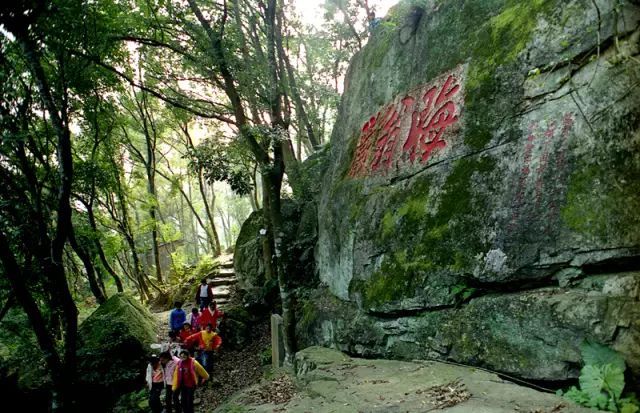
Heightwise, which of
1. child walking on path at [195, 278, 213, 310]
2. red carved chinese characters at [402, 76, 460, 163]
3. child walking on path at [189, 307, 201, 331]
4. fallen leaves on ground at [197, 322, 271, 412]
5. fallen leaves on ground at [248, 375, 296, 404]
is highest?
red carved chinese characters at [402, 76, 460, 163]

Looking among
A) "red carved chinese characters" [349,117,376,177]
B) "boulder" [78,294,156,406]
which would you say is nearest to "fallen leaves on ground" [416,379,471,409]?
"red carved chinese characters" [349,117,376,177]

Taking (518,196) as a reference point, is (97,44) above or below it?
above

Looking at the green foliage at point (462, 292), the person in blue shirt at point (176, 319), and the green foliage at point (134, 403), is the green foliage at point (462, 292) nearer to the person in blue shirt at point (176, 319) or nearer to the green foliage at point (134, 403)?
the green foliage at point (134, 403)

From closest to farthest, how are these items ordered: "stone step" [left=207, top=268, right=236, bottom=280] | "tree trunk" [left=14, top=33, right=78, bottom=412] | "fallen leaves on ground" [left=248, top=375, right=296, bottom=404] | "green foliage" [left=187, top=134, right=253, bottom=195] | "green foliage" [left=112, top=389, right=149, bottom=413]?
"fallen leaves on ground" [left=248, top=375, right=296, bottom=404] < "tree trunk" [left=14, top=33, right=78, bottom=412] < "green foliage" [left=112, top=389, right=149, bottom=413] < "green foliage" [left=187, top=134, right=253, bottom=195] < "stone step" [left=207, top=268, right=236, bottom=280]

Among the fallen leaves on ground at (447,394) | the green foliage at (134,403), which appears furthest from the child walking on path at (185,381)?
the fallen leaves on ground at (447,394)

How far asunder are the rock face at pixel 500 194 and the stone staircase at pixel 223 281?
26.4 ft

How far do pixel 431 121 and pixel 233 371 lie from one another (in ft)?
27.5

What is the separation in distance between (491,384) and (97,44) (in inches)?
397

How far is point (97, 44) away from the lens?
9086 millimetres

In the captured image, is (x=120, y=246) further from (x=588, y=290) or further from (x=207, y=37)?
(x=588, y=290)

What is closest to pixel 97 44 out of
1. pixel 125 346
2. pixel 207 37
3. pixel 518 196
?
pixel 207 37

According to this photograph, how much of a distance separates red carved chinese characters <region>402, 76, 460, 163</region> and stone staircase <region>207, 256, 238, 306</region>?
10.6 m

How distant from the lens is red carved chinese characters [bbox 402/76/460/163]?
20.2ft

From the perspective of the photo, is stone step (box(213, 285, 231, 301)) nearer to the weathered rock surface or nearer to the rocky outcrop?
the rocky outcrop
